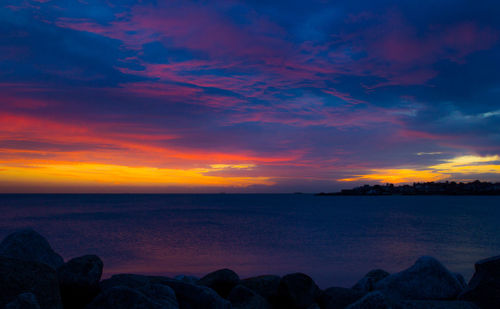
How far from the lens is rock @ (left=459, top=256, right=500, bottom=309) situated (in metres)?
7.54

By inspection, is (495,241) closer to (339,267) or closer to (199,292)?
(339,267)

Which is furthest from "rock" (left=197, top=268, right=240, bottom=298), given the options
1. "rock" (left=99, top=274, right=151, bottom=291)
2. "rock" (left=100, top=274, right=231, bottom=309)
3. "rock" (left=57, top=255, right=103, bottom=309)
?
"rock" (left=57, top=255, right=103, bottom=309)

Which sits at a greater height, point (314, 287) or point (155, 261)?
point (314, 287)

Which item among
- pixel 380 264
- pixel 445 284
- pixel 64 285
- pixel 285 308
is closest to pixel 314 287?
pixel 285 308

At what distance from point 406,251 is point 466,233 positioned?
15.3 m

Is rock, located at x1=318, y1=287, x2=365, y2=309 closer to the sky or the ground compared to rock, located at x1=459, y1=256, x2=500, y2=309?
closer to the ground

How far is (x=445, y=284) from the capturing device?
8812mm

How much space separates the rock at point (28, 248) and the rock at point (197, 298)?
11.0 ft

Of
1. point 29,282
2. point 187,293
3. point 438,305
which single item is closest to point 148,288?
point 187,293

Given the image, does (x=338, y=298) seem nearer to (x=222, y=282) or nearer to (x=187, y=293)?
(x=222, y=282)

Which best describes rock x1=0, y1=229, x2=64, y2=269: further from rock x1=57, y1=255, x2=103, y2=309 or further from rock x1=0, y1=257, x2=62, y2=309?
rock x1=0, y1=257, x2=62, y2=309

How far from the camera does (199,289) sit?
23.5ft

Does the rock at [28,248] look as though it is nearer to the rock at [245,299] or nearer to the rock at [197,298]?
the rock at [197,298]

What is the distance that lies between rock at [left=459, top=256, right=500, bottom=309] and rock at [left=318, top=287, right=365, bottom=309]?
2243 millimetres
